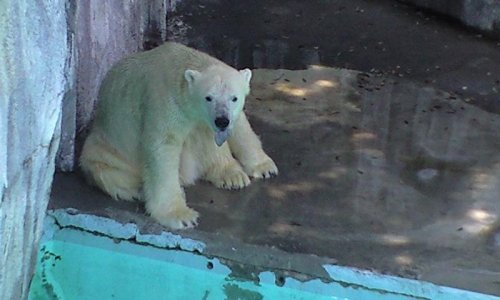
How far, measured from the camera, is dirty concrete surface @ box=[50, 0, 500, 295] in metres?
3.17

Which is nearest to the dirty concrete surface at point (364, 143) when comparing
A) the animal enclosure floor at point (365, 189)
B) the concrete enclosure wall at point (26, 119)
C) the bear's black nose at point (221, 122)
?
the animal enclosure floor at point (365, 189)

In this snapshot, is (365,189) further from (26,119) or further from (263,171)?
(26,119)

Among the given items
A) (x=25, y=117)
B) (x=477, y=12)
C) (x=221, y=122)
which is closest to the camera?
(x=25, y=117)

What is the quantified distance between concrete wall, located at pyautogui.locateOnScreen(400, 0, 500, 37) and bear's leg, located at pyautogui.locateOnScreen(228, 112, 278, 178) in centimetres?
198

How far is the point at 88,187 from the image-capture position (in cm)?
345

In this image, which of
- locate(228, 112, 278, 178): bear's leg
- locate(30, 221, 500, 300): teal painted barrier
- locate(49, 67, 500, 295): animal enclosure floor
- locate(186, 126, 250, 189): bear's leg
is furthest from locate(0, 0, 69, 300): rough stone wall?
locate(228, 112, 278, 178): bear's leg

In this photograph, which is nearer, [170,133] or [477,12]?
[170,133]

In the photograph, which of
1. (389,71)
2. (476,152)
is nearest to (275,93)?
(389,71)

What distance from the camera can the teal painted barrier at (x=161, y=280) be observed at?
2.94m

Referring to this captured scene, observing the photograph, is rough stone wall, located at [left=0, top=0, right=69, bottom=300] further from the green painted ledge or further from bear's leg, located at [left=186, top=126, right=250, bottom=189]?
bear's leg, located at [left=186, top=126, right=250, bottom=189]

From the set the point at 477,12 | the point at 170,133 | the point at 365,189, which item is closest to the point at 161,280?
the point at 170,133

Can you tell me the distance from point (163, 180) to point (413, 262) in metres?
0.85

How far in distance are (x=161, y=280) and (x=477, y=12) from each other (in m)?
2.72

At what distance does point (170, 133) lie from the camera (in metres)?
3.22
